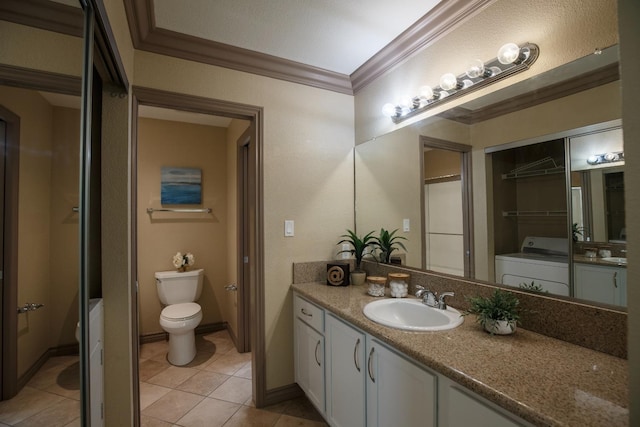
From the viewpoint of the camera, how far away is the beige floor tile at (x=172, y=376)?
7.81ft

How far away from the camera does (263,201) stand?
2.09 metres

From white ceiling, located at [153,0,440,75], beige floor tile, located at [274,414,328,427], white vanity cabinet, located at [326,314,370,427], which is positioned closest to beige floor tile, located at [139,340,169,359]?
beige floor tile, located at [274,414,328,427]

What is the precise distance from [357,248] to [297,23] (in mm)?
1564

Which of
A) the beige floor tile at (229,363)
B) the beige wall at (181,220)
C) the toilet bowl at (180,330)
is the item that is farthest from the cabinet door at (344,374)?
the beige wall at (181,220)

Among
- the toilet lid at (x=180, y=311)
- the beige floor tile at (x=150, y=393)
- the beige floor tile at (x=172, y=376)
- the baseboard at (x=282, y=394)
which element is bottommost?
the beige floor tile at (x=172, y=376)

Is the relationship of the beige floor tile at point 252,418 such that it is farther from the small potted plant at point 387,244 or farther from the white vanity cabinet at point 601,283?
the white vanity cabinet at point 601,283

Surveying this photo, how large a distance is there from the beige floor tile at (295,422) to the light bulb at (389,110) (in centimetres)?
213

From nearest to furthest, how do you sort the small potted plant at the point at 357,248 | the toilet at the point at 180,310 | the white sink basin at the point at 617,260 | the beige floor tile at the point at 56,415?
the beige floor tile at the point at 56,415 → the white sink basin at the point at 617,260 → the small potted plant at the point at 357,248 → the toilet at the point at 180,310

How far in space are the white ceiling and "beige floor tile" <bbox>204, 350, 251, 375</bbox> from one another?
2.60 m

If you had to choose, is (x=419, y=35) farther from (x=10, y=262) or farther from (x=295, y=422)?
(x=295, y=422)

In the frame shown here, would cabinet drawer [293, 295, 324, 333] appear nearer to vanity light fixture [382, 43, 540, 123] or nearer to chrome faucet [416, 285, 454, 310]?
chrome faucet [416, 285, 454, 310]

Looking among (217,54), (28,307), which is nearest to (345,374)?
(28,307)

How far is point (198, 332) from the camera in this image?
3346 millimetres

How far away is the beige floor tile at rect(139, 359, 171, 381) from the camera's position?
251 cm
